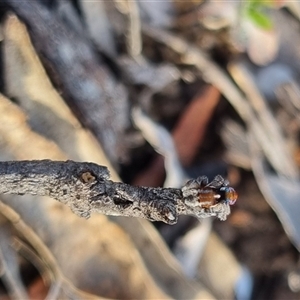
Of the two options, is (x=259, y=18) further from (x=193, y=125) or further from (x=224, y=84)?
(x=193, y=125)

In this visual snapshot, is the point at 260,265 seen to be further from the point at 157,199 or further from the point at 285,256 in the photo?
the point at 157,199

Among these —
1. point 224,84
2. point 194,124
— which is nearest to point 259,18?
point 224,84

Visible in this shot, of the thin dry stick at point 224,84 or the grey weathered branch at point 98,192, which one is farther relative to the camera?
the thin dry stick at point 224,84

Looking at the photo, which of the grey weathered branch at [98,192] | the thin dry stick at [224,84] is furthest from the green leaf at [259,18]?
the grey weathered branch at [98,192]

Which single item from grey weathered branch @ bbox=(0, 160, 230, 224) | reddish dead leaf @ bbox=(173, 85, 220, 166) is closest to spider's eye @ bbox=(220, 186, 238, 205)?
grey weathered branch @ bbox=(0, 160, 230, 224)

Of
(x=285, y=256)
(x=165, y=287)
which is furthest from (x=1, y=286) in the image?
(x=285, y=256)

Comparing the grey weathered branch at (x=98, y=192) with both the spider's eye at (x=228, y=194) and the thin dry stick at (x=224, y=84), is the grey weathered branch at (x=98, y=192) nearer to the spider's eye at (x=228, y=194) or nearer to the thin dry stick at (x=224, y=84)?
the spider's eye at (x=228, y=194)

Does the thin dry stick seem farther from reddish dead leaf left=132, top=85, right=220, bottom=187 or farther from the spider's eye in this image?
the spider's eye

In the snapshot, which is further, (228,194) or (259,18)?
(259,18)
